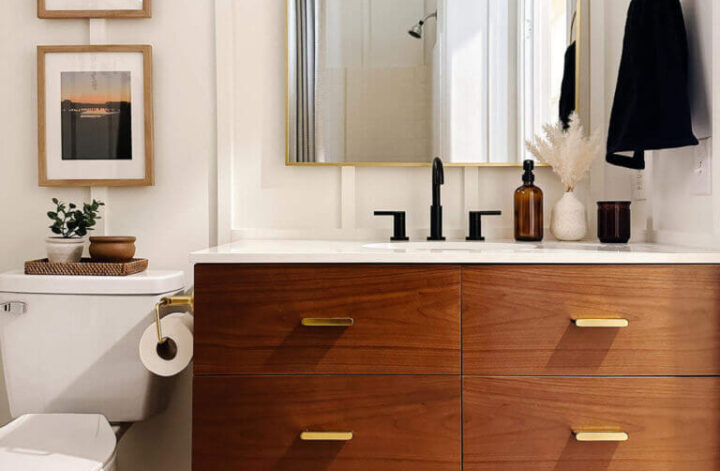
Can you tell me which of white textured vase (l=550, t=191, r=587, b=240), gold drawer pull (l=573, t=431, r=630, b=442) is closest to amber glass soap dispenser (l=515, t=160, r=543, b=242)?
white textured vase (l=550, t=191, r=587, b=240)

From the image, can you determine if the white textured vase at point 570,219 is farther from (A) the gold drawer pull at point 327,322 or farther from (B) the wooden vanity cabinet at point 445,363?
(A) the gold drawer pull at point 327,322

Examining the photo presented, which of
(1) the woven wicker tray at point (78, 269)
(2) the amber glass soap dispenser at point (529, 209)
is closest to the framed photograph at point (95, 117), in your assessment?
(1) the woven wicker tray at point (78, 269)

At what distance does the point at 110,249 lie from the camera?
1531mm

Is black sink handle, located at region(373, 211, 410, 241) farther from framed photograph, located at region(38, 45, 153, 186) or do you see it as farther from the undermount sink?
framed photograph, located at region(38, 45, 153, 186)

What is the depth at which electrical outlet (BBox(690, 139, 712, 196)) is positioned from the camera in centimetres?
131

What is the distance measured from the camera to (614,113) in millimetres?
1508

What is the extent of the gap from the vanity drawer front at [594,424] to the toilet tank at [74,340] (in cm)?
84

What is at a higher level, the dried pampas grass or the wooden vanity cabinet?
the dried pampas grass

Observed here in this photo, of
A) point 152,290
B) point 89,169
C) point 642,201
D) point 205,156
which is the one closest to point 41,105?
point 89,169

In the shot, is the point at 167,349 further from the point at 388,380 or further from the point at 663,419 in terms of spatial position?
the point at 663,419

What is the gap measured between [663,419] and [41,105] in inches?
69.1

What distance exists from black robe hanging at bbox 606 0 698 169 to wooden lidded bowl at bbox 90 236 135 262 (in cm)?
128

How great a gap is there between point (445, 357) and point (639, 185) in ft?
2.85

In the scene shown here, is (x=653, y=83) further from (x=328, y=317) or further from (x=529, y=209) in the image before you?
(x=328, y=317)
